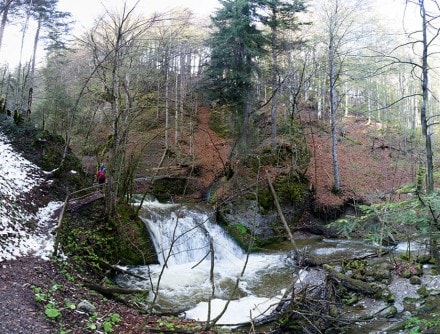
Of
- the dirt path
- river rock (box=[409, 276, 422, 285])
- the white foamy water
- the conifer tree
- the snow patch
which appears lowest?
the white foamy water

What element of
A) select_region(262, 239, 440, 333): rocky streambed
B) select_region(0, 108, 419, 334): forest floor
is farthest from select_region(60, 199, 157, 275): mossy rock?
select_region(262, 239, 440, 333): rocky streambed

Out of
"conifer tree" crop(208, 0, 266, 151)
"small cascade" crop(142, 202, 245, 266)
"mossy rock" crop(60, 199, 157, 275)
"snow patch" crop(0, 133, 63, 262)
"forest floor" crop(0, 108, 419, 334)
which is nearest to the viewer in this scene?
"forest floor" crop(0, 108, 419, 334)

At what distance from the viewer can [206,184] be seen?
1906 centimetres

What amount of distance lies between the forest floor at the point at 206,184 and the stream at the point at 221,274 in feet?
3.24

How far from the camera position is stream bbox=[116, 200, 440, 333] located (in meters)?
7.88

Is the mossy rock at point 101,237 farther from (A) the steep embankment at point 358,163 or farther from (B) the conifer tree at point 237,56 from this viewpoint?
(A) the steep embankment at point 358,163

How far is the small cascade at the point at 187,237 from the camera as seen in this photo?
11734 millimetres

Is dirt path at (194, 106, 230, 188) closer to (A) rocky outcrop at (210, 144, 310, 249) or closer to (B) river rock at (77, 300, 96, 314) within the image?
(A) rocky outcrop at (210, 144, 310, 249)

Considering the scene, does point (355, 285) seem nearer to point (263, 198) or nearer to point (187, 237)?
point (187, 237)

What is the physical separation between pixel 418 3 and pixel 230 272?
9023 mm

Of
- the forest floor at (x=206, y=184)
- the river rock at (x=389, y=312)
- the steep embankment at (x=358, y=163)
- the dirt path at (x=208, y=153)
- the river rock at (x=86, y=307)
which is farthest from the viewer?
the dirt path at (x=208, y=153)

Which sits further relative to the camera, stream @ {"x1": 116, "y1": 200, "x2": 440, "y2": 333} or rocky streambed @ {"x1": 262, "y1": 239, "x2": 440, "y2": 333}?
stream @ {"x1": 116, "y1": 200, "x2": 440, "y2": 333}

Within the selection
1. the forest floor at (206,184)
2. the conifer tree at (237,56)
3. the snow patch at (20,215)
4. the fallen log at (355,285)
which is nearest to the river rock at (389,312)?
the fallen log at (355,285)

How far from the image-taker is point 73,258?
7.98 meters
